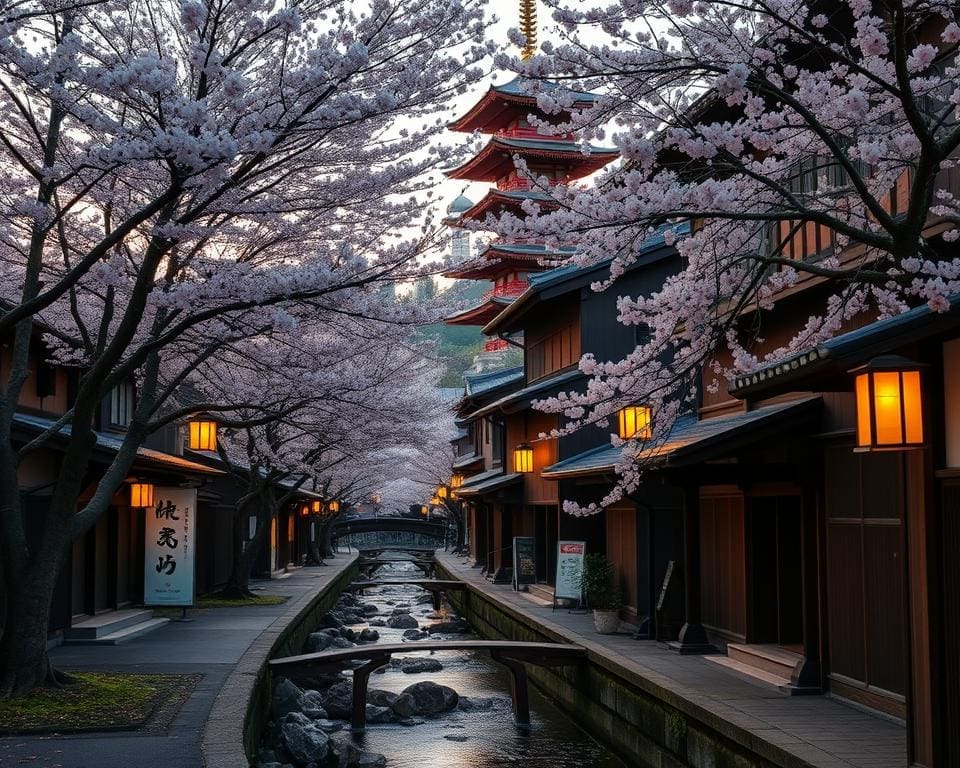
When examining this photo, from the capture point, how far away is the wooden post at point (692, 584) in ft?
52.4

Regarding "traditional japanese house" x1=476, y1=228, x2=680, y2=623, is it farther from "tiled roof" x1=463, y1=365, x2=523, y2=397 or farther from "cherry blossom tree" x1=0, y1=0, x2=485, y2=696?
"tiled roof" x1=463, y1=365, x2=523, y2=397

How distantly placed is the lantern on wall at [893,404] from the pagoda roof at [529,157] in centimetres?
3561

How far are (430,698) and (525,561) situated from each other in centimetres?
1207

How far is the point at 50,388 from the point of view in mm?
19703

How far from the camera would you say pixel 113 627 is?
1895 centimetres

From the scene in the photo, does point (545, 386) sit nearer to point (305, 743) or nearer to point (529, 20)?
point (305, 743)

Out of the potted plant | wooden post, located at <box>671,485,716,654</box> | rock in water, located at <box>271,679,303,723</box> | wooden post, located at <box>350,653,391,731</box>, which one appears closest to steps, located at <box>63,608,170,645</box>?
rock in water, located at <box>271,679,303,723</box>

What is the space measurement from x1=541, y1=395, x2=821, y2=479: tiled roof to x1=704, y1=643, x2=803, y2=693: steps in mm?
2560

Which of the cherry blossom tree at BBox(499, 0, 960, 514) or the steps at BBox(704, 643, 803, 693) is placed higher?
the cherry blossom tree at BBox(499, 0, 960, 514)

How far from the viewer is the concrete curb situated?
Result: 9648 mm

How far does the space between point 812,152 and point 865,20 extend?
2580 millimetres

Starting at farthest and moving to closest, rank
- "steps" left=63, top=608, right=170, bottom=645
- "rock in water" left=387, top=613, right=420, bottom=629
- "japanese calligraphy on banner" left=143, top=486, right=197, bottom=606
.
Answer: "rock in water" left=387, top=613, right=420, bottom=629, "japanese calligraphy on banner" left=143, top=486, right=197, bottom=606, "steps" left=63, top=608, right=170, bottom=645

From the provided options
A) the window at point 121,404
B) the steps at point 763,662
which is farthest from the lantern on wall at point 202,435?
the steps at point 763,662

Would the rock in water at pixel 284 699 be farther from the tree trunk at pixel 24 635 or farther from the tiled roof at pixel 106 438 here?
the tree trunk at pixel 24 635
